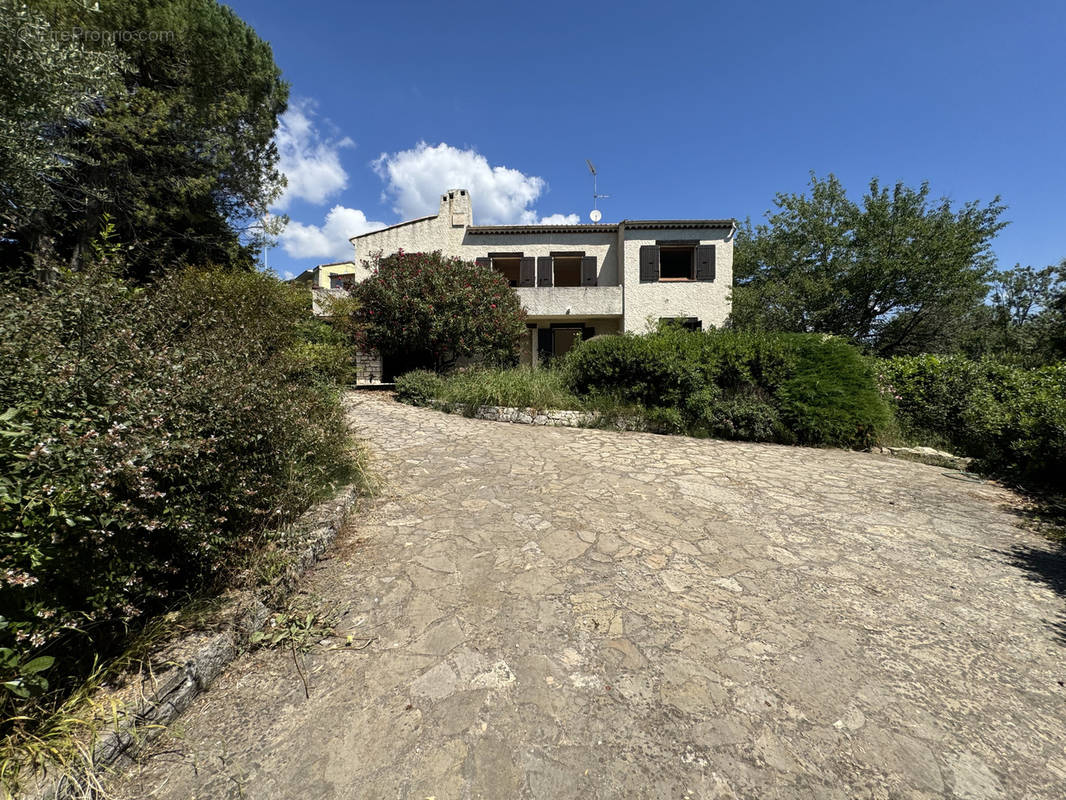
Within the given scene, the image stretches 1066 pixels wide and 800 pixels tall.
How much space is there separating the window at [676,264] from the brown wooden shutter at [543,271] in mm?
4413

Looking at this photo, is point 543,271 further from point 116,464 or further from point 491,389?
point 116,464

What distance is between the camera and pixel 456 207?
16062 millimetres

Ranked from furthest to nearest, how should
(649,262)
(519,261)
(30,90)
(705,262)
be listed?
1. (519,261)
2. (649,262)
3. (705,262)
4. (30,90)

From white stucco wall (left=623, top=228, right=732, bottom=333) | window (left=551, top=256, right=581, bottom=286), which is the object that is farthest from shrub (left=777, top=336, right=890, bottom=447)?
window (left=551, top=256, right=581, bottom=286)

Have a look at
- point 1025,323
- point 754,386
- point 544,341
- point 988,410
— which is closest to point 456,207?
point 544,341

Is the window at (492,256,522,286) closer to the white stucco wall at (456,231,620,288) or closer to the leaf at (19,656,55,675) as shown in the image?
the white stucco wall at (456,231,620,288)

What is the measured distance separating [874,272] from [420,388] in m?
18.0

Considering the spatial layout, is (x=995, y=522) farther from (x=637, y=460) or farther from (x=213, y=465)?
(x=213, y=465)

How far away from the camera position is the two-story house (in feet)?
51.2

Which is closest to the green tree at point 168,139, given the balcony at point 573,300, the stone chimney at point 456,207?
the stone chimney at point 456,207

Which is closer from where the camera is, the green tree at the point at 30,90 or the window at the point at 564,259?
the green tree at the point at 30,90

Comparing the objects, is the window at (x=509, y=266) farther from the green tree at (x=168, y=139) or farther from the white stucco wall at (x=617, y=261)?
the green tree at (x=168, y=139)

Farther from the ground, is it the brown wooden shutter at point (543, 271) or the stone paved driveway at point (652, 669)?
the brown wooden shutter at point (543, 271)

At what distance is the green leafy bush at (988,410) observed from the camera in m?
4.90
